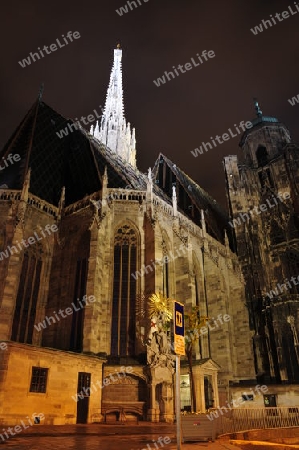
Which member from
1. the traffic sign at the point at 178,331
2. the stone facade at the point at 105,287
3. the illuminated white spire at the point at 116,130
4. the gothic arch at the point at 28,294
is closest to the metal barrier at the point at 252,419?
the traffic sign at the point at 178,331

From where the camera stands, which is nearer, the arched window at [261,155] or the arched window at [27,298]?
the arched window at [27,298]

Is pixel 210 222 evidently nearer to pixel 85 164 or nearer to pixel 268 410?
pixel 85 164

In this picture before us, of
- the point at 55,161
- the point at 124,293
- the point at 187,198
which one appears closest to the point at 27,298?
the point at 124,293

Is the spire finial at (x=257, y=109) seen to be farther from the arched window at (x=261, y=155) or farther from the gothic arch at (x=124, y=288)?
the gothic arch at (x=124, y=288)

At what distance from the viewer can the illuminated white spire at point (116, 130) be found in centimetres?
5428

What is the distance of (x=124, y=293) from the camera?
22.2 m

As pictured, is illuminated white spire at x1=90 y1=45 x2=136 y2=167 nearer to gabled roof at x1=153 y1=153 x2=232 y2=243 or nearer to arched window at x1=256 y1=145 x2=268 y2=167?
gabled roof at x1=153 y1=153 x2=232 y2=243

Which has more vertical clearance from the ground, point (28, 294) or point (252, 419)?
point (28, 294)

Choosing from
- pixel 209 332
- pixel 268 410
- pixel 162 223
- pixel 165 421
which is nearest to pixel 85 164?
pixel 162 223

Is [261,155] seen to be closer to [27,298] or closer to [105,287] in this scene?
[105,287]

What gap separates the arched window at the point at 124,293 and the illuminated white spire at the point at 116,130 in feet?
94.7

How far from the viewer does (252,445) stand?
9.19 m

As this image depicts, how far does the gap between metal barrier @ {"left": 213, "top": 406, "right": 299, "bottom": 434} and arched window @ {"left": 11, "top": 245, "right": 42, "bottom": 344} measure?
1403 cm

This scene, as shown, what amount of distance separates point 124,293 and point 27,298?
6371 millimetres
